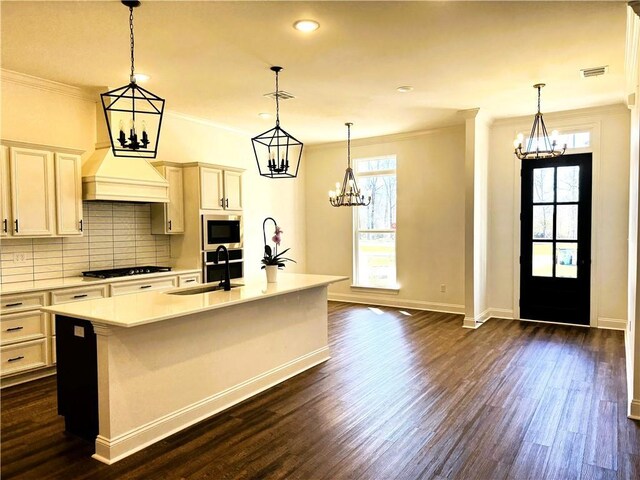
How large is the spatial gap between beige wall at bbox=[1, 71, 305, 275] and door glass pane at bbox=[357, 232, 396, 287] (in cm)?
123

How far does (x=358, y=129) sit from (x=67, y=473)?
5.84 metres

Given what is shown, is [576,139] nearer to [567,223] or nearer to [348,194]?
[567,223]

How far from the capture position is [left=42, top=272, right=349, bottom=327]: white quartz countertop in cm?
268

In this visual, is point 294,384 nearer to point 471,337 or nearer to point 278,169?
point 278,169

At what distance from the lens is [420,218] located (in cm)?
730

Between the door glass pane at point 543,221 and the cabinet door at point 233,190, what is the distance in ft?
14.0

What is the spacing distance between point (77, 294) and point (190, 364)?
1.80 meters

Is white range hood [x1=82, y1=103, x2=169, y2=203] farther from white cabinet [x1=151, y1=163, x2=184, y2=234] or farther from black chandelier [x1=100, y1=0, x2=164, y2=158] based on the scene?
white cabinet [x1=151, y1=163, x2=184, y2=234]

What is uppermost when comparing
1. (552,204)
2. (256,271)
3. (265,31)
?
(265,31)

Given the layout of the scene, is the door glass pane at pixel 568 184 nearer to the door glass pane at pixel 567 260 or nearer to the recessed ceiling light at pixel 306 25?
the door glass pane at pixel 567 260

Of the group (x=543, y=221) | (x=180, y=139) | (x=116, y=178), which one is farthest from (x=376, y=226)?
(x=116, y=178)

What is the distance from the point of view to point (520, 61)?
160 inches

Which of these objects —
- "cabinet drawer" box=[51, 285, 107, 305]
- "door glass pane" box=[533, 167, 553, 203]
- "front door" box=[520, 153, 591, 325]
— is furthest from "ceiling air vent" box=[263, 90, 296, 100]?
"door glass pane" box=[533, 167, 553, 203]

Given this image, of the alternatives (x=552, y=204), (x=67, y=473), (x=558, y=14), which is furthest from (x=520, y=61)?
(x=67, y=473)
